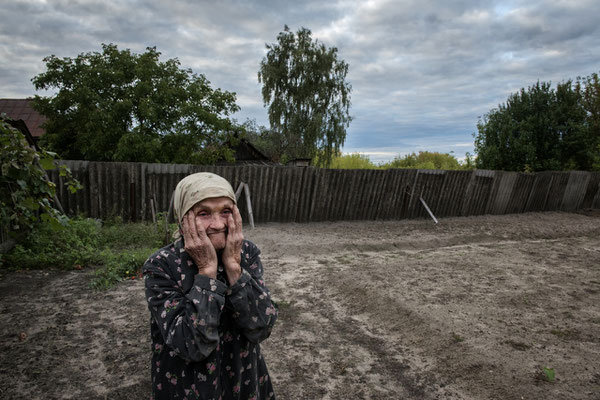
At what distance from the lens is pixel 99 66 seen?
55.7 ft

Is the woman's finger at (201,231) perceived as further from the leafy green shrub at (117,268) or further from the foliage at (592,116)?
the foliage at (592,116)

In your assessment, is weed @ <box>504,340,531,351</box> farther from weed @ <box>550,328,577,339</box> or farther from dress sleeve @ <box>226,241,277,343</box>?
dress sleeve @ <box>226,241,277,343</box>

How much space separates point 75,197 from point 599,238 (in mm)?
12684

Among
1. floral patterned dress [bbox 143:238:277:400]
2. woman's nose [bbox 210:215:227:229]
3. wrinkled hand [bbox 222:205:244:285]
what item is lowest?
floral patterned dress [bbox 143:238:277:400]

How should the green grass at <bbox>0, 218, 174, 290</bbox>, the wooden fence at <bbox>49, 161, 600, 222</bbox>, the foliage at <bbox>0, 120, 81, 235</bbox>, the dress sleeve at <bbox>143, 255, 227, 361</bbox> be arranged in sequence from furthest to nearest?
the wooden fence at <bbox>49, 161, 600, 222</bbox>
the green grass at <bbox>0, 218, 174, 290</bbox>
the foliage at <bbox>0, 120, 81, 235</bbox>
the dress sleeve at <bbox>143, 255, 227, 361</bbox>

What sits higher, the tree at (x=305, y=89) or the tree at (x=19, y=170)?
the tree at (x=305, y=89)

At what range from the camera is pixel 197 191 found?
1532 mm

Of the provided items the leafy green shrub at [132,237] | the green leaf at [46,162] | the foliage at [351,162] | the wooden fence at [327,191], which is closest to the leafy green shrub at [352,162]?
the foliage at [351,162]

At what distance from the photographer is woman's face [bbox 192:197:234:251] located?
154cm

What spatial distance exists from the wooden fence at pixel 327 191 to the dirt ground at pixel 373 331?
3769mm

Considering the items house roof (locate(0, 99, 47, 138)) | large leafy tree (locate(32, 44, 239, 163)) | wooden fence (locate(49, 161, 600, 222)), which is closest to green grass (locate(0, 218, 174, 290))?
wooden fence (locate(49, 161, 600, 222))

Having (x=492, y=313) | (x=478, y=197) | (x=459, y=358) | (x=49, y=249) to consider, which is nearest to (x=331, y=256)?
(x=492, y=313)

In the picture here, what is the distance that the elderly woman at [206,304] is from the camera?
4.50 ft

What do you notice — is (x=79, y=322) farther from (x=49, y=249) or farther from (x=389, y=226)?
(x=389, y=226)
